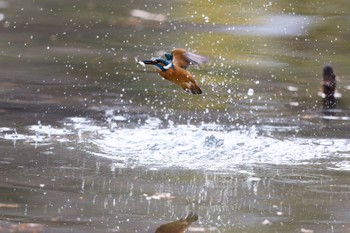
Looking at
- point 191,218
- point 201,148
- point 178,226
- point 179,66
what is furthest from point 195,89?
point 178,226

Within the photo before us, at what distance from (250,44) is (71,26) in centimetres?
201

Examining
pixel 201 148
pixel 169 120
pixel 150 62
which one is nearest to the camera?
pixel 150 62

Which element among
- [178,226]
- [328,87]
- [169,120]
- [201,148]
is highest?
[328,87]

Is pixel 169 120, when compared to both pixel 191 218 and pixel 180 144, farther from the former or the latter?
pixel 191 218

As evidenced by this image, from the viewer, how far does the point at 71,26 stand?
11.0 meters

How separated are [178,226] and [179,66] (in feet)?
5.95

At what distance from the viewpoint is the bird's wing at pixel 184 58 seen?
649 cm

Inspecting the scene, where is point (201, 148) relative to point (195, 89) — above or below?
below

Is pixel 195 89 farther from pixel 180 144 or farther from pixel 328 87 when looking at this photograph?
pixel 328 87

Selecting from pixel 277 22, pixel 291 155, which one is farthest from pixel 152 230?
pixel 277 22

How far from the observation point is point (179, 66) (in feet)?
21.5

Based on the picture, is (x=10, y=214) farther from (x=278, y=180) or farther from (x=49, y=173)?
(x=278, y=180)

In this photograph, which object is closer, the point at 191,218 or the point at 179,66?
the point at 191,218

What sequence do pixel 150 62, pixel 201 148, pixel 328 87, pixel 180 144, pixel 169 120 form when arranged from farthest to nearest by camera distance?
pixel 328 87
pixel 169 120
pixel 180 144
pixel 201 148
pixel 150 62
